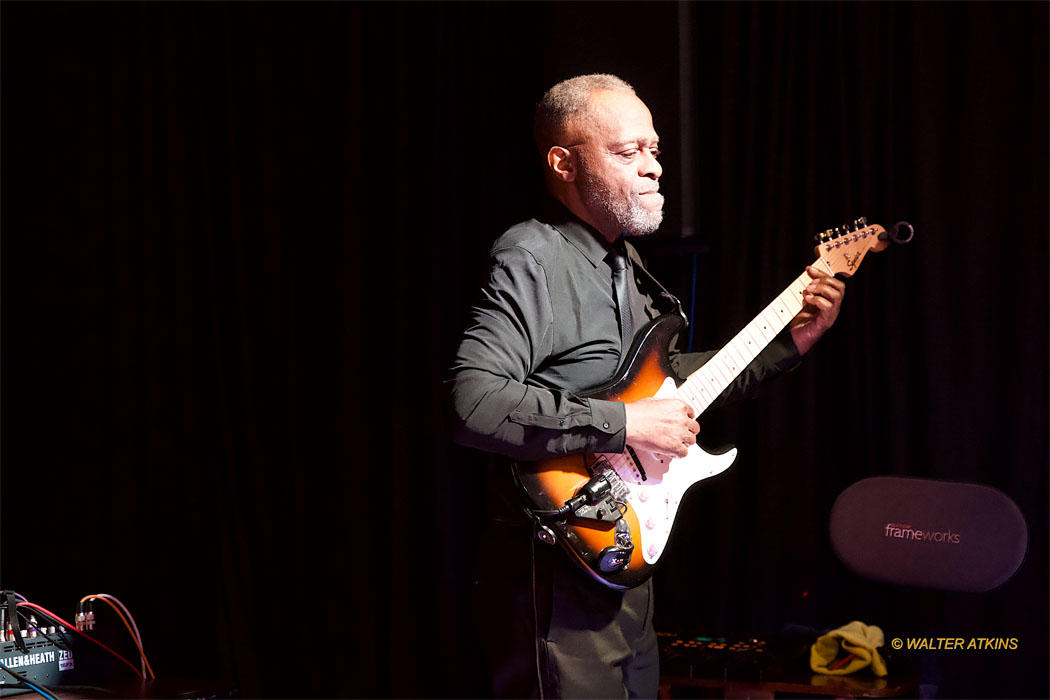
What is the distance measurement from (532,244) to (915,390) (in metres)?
1.45

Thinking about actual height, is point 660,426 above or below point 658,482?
above

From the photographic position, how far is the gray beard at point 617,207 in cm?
201

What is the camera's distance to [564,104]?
204 cm

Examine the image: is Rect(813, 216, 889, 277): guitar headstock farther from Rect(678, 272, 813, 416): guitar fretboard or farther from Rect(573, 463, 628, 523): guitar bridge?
Rect(573, 463, 628, 523): guitar bridge

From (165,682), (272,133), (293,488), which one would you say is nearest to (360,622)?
(293,488)

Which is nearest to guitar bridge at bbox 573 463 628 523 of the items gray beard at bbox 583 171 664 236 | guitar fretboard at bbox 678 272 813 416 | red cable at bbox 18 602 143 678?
guitar fretboard at bbox 678 272 813 416

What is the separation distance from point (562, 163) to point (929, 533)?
47.7 inches

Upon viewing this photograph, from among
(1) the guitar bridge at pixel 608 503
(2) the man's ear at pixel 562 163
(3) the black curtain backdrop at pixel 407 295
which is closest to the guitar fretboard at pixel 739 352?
(1) the guitar bridge at pixel 608 503

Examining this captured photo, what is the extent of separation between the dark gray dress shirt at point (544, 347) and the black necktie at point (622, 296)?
0.04ft

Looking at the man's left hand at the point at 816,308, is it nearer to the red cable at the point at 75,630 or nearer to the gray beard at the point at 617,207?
the gray beard at the point at 617,207

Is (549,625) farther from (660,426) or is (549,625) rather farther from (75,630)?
(75,630)

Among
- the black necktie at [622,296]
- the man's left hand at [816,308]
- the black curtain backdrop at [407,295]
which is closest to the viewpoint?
the black necktie at [622,296]

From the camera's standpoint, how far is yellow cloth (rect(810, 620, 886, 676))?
7.38 ft

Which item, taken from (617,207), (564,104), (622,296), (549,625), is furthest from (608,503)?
(564,104)
